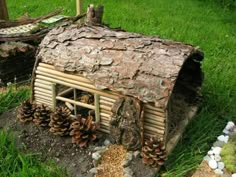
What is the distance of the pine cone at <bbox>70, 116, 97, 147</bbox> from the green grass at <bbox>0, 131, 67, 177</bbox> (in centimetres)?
45

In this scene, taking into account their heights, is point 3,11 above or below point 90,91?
below


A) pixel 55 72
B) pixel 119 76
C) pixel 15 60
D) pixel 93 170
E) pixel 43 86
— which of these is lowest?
pixel 93 170

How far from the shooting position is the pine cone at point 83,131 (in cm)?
501

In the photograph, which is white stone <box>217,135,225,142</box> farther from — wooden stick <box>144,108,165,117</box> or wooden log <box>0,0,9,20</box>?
wooden log <box>0,0,9,20</box>

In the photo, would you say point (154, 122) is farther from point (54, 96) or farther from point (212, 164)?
point (54, 96)

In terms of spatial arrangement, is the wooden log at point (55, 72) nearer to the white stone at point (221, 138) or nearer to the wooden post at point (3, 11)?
the white stone at point (221, 138)

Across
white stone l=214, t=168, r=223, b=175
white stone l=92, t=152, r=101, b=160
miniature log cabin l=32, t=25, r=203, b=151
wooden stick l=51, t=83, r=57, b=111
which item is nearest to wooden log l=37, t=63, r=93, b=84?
miniature log cabin l=32, t=25, r=203, b=151

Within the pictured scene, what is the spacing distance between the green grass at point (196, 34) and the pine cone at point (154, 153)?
0.58 ft

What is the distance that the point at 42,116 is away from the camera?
17.6ft

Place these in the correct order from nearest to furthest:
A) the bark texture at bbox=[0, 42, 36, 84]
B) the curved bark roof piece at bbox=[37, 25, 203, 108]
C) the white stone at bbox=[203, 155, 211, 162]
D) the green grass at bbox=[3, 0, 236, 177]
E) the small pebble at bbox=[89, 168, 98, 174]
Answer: the curved bark roof piece at bbox=[37, 25, 203, 108] → the small pebble at bbox=[89, 168, 98, 174] → the white stone at bbox=[203, 155, 211, 162] → the green grass at bbox=[3, 0, 236, 177] → the bark texture at bbox=[0, 42, 36, 84]

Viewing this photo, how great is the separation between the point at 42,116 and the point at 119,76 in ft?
4.21

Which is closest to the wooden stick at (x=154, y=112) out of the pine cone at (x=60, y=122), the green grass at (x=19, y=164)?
the pine cone at (x=60, y=122)

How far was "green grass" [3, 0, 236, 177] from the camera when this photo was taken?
5288 mm

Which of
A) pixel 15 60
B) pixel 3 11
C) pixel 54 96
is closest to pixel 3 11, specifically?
pixel 3 11
